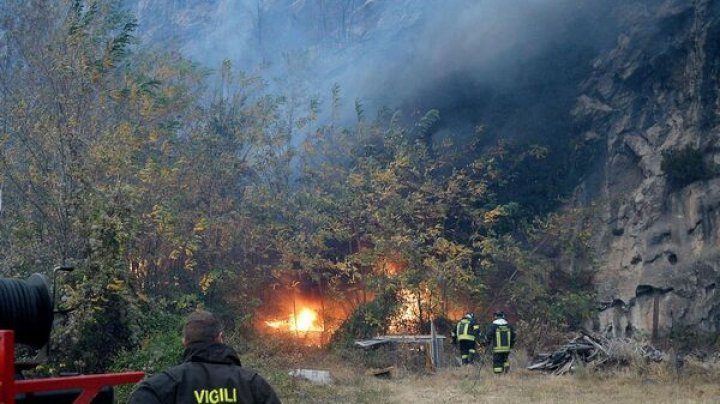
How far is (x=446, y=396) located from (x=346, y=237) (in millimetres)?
9647

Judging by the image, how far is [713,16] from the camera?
21.2 m

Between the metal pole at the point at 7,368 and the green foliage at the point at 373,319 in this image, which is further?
the green foliage at the point at 373,319

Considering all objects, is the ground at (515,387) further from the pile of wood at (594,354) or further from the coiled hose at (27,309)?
the coiled hose at (27,309)

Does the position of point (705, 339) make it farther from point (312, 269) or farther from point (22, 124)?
point (22, 124)

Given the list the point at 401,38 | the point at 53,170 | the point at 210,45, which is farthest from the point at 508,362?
the point at 210,45

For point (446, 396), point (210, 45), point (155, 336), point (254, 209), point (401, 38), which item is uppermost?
point (210, 45)

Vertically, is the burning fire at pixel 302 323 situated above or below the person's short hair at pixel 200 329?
below

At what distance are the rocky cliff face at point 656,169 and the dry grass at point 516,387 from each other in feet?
21.5

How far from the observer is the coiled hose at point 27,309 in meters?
3.45

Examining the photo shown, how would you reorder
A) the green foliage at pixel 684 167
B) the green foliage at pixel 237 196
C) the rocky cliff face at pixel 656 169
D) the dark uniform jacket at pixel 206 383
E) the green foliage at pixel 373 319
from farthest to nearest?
the green foliage at pixel 373 319 < the green foliage at pixel 684 167 < the rocky cliff face at pixel 656 169 < the green foliage at pixel 237 196 < the dark uniform jacket at pixel 206 383

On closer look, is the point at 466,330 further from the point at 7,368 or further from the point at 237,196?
the point at 7,368

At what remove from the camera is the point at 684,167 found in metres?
20.1

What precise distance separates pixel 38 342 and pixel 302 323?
780 inches

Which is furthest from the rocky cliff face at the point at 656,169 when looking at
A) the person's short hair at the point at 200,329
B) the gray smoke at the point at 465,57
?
the person's short hair at the point at 200,329
